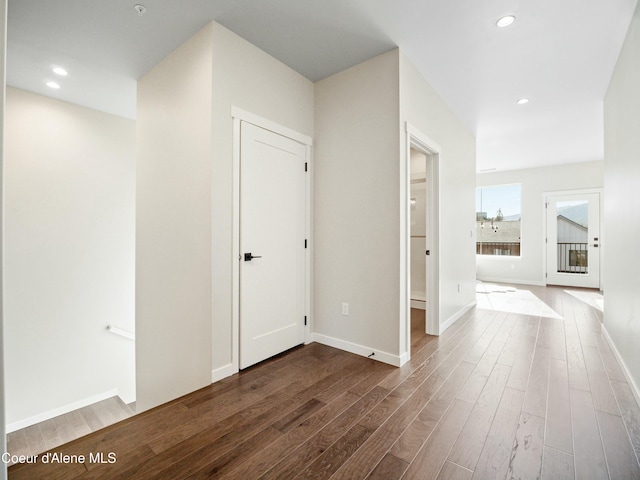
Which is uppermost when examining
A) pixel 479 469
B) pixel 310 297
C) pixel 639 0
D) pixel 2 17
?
pixel 639 0

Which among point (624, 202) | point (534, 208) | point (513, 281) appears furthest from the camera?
point (513, 281)

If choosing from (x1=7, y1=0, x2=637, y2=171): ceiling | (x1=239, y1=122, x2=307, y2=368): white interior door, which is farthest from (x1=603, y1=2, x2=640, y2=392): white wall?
(x1=239, y1=122, x2=307, y2=368): white interior door

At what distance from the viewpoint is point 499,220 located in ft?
25.0

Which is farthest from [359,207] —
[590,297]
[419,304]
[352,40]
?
[590,297]

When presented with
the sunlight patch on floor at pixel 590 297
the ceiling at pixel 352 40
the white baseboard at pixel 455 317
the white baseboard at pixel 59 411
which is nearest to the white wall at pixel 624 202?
the ceiling at pixel 352 40

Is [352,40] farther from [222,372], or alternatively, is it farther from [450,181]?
[222,372]

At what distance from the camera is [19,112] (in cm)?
339

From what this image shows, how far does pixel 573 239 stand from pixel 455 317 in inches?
188

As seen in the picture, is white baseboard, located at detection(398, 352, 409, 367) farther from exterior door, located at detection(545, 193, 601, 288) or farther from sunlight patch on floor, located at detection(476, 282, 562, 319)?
exterior door, located at detection(545, 193, 601, 288)

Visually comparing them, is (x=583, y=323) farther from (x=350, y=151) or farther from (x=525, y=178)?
(x=525, y=178)

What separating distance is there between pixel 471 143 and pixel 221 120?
13.4 feet

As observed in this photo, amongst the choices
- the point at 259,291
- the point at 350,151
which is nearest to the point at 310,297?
the point at 259,291

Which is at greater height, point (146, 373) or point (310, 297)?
point (310, 297)

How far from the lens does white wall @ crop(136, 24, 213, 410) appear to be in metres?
2.40
